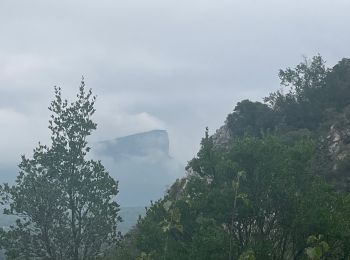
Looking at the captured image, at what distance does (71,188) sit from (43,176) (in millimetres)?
1941

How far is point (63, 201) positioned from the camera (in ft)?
105

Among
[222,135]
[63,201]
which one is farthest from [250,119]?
[63,201]

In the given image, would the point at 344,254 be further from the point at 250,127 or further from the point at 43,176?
the point at 250,127

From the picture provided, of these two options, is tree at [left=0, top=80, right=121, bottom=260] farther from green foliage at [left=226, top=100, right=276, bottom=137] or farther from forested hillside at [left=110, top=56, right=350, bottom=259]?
green foliage at [left=226, top=100, right=276, bottom=137]

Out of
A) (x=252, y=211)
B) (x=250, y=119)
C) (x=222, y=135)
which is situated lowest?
(x=252, y=211)

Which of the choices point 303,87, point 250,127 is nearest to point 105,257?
point 250,127

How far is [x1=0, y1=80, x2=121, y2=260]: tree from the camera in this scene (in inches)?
1250

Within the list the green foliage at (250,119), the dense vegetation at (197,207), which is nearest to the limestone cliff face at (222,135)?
the green foliage at (250,119)

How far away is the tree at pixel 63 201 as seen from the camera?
31.8 meters

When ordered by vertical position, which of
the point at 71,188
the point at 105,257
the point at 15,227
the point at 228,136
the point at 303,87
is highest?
the point at 303,87

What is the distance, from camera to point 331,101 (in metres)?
68.6

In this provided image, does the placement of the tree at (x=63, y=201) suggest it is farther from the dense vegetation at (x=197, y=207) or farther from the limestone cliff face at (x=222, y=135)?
the limestone cliff face at (x=222, y=135)

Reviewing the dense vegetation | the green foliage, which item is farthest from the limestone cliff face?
the dense vegetation

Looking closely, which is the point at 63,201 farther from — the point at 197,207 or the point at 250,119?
the point at 250,119
